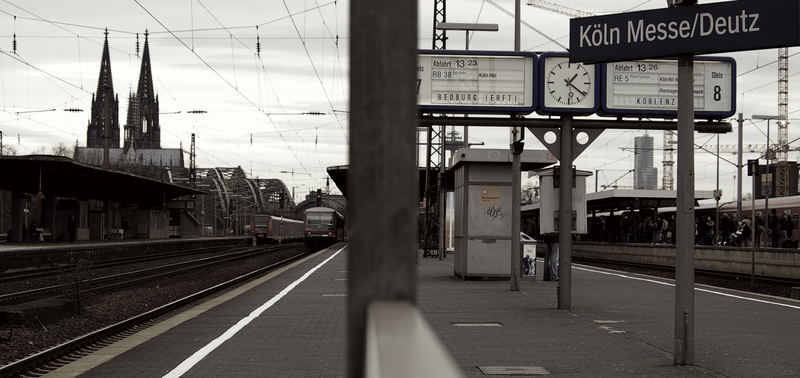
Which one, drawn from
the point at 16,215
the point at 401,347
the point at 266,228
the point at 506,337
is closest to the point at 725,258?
the point at 506,337

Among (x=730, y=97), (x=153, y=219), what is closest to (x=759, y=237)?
(x=730, y=97)

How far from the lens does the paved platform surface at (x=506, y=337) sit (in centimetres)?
845

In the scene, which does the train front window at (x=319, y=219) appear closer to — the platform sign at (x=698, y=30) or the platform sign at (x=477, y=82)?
the platform sign at (x=477, y=82)

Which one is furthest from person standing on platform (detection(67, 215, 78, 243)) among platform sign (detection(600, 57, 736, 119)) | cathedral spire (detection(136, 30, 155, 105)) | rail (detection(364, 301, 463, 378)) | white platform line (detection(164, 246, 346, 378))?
cathedral spire (detection(136, 30, 155, 105))

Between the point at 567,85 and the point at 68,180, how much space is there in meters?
33.5

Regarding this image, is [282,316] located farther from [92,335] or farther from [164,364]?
[164,364]

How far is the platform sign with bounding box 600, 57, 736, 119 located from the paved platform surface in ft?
10.00

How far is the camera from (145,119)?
483 feet

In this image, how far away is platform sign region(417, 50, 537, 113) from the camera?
14.9 meters

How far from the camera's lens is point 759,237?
37.8m

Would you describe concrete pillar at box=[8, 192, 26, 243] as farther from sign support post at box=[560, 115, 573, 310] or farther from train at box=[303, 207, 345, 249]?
sign support post at box=[560, 115, 573, 310]

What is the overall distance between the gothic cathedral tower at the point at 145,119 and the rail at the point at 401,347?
146 metres

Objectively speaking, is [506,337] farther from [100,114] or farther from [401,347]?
[100,114]

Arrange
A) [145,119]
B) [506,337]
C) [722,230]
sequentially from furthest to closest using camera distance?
1. [145,119]
2. [722,230]
3. [506,337]
